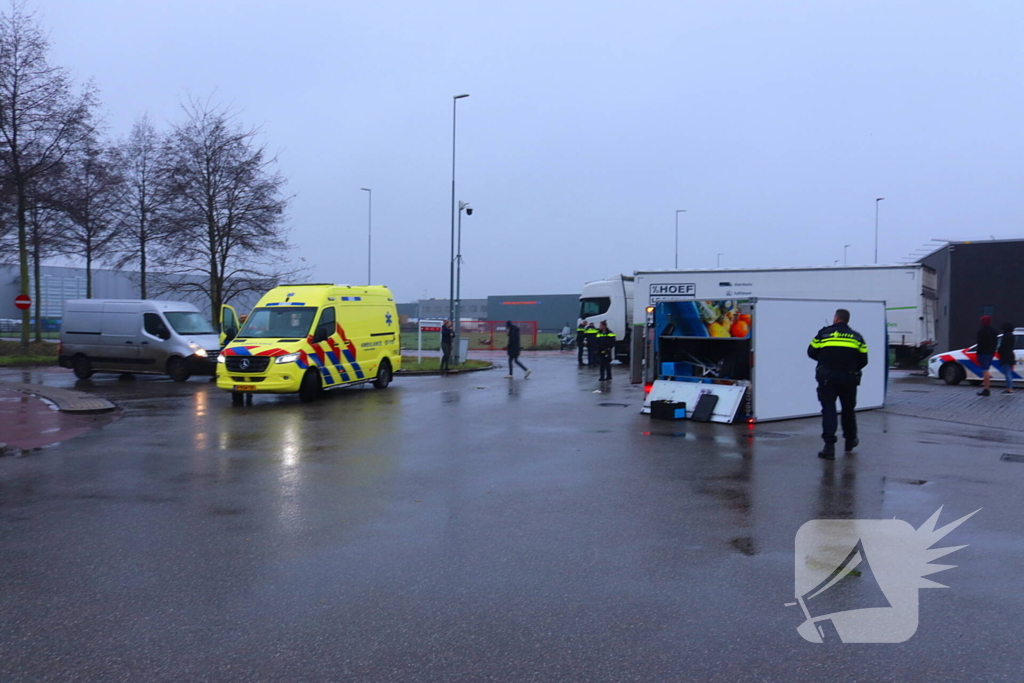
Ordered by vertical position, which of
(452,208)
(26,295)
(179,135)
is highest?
(179,135)

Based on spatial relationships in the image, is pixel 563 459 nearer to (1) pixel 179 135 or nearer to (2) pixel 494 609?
(2) pixel 494 609

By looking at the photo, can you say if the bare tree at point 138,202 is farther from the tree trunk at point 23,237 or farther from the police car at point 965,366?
the police car at point 965,366

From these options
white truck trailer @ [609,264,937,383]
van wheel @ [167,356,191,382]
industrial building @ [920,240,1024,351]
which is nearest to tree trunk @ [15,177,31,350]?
van wheel @ [167,356,191,382]

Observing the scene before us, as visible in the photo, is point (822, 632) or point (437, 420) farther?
point (437, 420)

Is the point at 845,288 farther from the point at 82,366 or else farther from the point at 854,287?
the point at 82,366

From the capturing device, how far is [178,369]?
22281 mm

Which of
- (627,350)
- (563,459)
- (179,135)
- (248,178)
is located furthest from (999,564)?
(179,135)

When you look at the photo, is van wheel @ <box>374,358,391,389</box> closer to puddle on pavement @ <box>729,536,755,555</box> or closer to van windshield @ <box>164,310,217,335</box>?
van windshield @ <box>164,310,217,335</box>

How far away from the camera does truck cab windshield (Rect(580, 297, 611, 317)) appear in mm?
33250

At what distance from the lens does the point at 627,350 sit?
32.6 m

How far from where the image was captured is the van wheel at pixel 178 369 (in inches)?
877

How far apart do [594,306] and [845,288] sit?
34.0ft

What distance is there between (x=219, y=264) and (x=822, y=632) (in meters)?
31.5

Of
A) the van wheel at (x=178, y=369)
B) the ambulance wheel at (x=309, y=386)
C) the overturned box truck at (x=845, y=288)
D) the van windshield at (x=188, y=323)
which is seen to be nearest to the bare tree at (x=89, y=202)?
the van windshield at (x=188, y=323)
